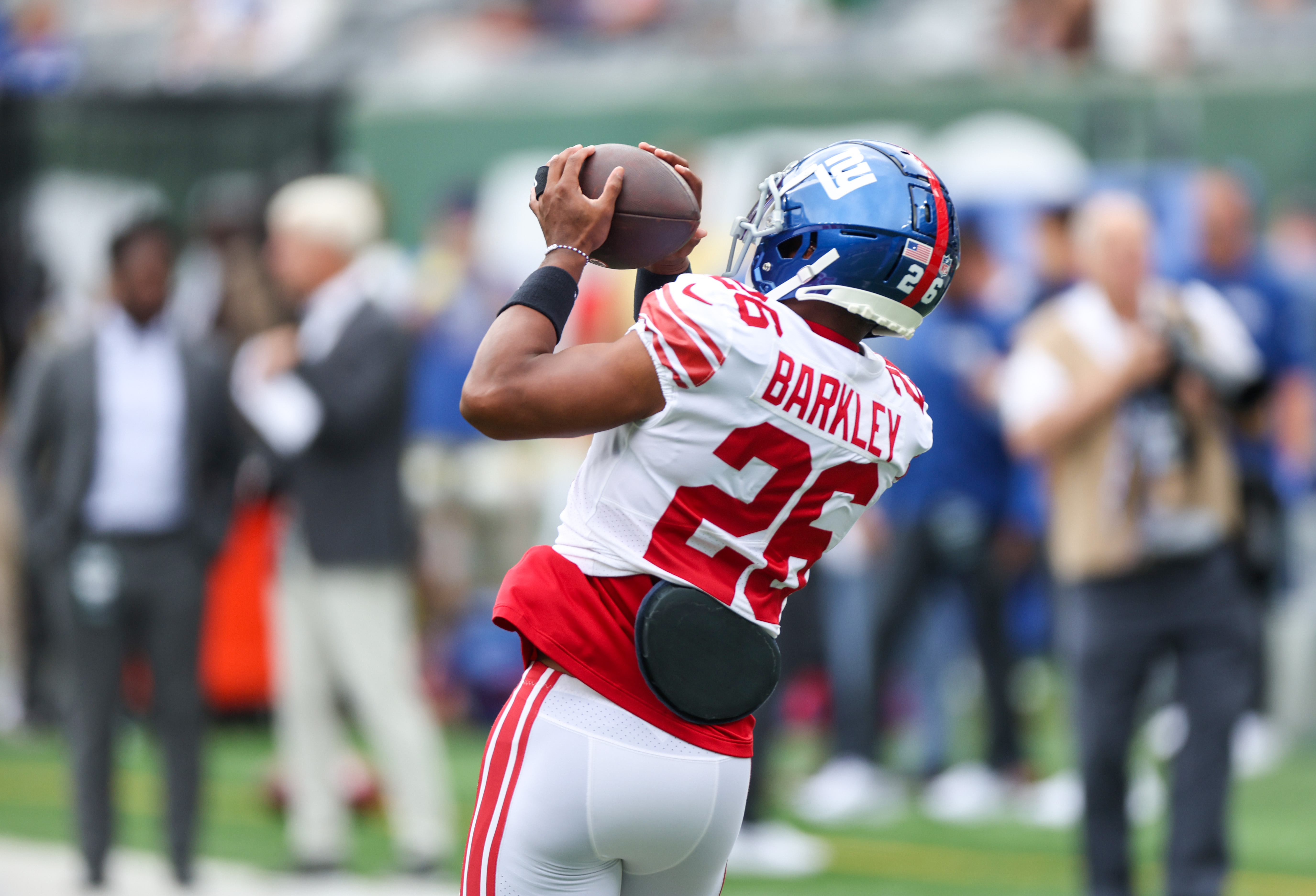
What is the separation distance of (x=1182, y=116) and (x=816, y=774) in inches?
157

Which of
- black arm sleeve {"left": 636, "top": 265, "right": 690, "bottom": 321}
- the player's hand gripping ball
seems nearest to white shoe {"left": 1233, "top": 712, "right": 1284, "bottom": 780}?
black arm sleeve {"left": 636, "top": 265, "right": 690, "bottom": 321}

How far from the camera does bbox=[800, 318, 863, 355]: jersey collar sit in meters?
2.94

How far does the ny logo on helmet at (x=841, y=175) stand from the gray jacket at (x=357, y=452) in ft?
12.9

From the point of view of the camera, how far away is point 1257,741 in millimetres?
8938

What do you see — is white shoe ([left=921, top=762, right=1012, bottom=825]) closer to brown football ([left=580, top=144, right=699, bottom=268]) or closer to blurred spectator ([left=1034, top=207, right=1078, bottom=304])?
blurred spectator ([left=1034, top=207, right=1078, bottom=304])

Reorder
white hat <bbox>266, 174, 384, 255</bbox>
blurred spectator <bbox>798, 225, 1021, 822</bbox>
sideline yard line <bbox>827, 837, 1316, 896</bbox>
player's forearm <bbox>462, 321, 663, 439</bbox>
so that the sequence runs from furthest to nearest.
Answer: blurred spectator <bbox>798, 225, 1021, 822</bbox> < white hat <bbox>266, 174, 384, 255</bbox> < sideline yard line <bbox>827, 837, 1316, 896</bbox> < player's forearm <bbox>462, 321, 663, 439</bbox>

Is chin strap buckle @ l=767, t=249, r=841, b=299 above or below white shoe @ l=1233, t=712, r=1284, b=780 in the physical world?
above

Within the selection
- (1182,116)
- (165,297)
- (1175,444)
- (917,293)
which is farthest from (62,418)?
(1182,116)

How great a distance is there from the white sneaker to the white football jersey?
16.6 ft

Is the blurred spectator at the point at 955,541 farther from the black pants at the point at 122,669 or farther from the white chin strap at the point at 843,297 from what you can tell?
the white chin strap at the point at 843,297

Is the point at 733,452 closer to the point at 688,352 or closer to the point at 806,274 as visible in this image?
the point at 688,352

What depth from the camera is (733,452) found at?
284 centimetres

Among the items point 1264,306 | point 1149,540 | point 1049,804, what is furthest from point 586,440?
→ point 1264,306

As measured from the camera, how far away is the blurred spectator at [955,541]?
26.5ft
